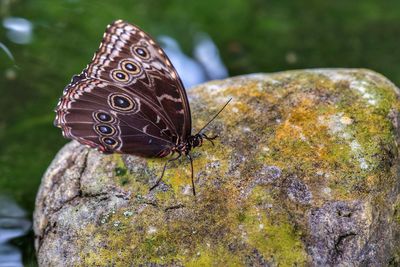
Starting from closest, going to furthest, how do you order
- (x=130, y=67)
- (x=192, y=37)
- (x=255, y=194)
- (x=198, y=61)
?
(x=255, y=194) < (x=130, y=67) < (x=198, y=61) < (x=192, y=37)

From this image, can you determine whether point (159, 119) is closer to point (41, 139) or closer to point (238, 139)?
point (238, 139)

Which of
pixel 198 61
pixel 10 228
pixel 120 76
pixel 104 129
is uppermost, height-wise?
pixel 120 76

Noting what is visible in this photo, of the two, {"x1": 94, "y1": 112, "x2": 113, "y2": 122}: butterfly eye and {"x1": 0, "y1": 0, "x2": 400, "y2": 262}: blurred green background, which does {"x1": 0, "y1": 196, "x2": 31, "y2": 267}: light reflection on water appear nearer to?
{"x1": 0, "y1": 0, "x2": 400, "y2": 262}: blurred green background

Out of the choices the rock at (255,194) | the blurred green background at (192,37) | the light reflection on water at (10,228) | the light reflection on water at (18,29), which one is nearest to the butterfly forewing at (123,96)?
the rock at (255,194)

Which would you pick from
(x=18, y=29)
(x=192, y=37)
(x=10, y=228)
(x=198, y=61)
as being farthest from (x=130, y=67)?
(x=18, y=29)

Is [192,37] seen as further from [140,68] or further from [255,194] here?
[255,194]

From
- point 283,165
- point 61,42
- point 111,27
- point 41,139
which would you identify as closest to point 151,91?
point 111,27

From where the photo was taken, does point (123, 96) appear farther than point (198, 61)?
No

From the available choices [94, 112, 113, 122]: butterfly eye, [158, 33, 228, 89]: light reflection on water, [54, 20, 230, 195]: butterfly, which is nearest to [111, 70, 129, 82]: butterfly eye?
[54, 20, 230, 195]: butterfly
